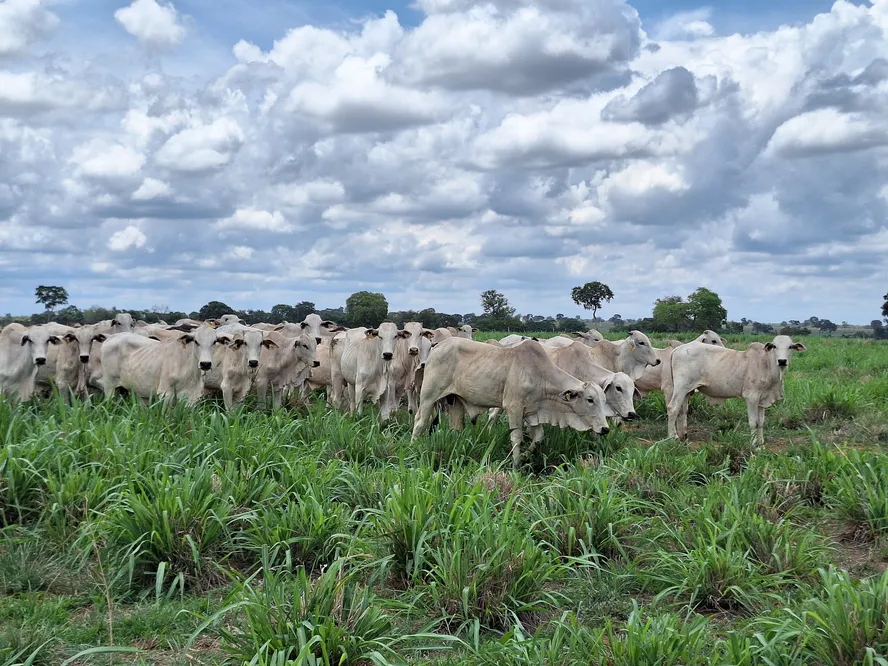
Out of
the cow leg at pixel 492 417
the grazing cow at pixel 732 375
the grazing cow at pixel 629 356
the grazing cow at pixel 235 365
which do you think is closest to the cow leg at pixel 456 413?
the cow leg at pixel 492 417

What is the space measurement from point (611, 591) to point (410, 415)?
6.79 m

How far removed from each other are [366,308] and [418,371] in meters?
20.9

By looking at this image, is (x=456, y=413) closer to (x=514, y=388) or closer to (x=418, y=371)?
(x=514, y=388)

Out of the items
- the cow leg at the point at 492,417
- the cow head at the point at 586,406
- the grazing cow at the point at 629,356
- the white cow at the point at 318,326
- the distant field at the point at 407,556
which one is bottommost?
the distant field at the point at 407,556

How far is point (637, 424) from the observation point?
40.7 feet

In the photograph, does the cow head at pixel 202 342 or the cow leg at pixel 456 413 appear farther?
the cow head at pixel 202 342

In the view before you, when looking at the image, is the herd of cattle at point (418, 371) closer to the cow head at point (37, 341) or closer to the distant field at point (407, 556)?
the cow head at point (37, 341)

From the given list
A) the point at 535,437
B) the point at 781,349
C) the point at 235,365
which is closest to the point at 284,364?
the point at 235,365

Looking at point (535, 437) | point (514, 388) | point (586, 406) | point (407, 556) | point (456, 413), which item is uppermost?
point (514, 388)

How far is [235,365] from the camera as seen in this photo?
11.2 metres

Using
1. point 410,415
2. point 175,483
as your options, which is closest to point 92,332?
point 410,415

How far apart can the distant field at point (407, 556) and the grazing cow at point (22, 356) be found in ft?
16.1

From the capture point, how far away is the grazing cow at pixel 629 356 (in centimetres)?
1270

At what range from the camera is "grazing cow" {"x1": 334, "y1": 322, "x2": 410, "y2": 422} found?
39.3 feet
